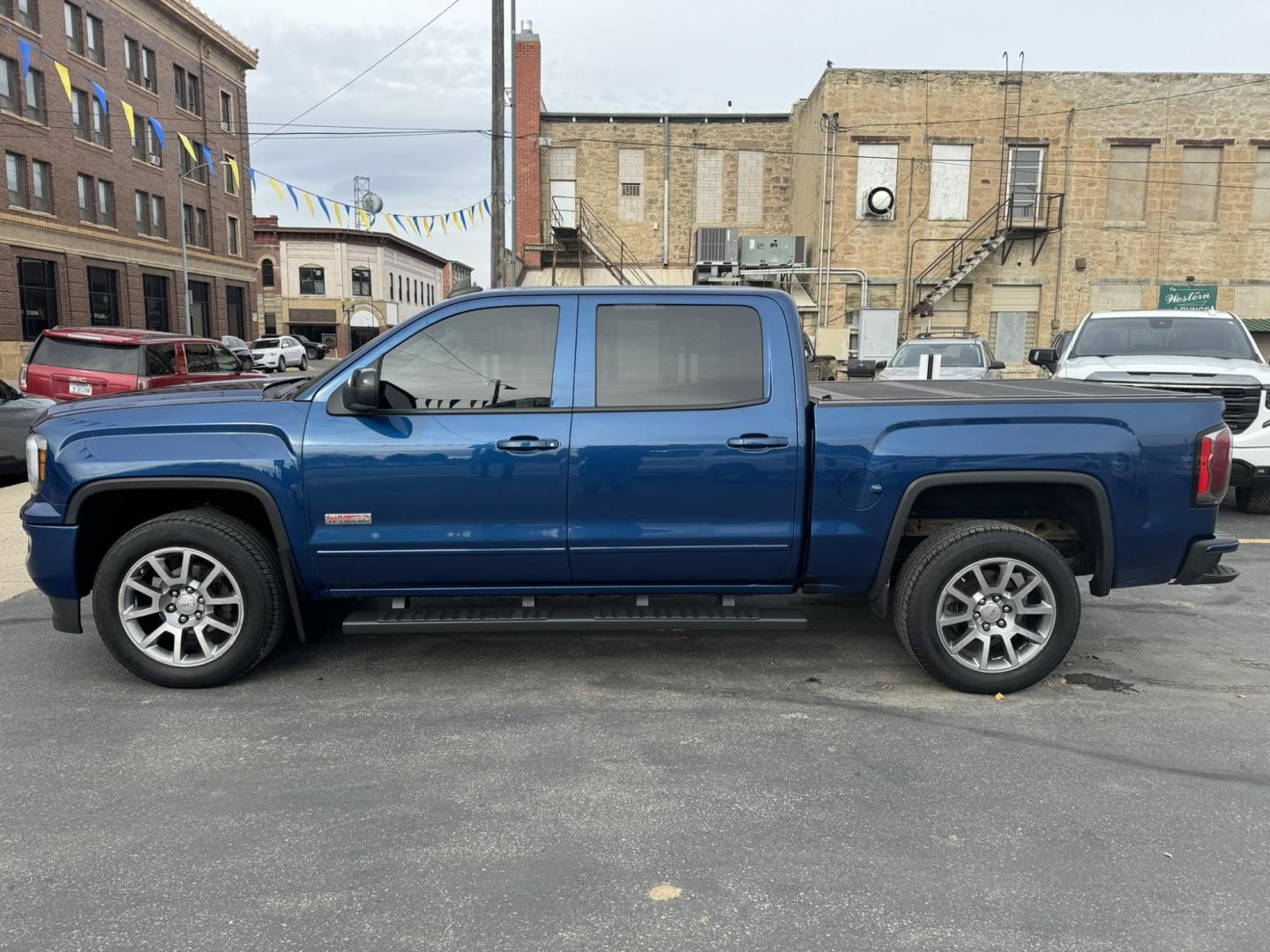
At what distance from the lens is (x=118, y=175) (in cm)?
3544

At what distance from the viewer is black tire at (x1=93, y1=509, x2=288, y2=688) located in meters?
4.17

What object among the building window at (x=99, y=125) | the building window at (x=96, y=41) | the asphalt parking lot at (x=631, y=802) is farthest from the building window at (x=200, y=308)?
the asphalt parking lot at (x=631, y=802)

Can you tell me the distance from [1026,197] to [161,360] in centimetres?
2513

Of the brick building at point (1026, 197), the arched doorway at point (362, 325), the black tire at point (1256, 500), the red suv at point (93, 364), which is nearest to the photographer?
the black tire at point (1256, 500)

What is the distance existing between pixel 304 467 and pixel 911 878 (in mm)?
3007

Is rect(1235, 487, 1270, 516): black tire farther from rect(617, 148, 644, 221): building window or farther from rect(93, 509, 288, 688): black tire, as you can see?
rect(617, 148, 644, 221): building window

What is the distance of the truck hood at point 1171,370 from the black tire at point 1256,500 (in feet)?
3.77

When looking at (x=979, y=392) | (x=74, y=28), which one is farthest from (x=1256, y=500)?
(x=74, y=28)

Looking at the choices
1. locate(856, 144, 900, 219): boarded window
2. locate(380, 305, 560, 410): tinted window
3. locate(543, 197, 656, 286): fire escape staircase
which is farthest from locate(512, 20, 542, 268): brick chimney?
locate(380, 305, 560, 410): tinted window

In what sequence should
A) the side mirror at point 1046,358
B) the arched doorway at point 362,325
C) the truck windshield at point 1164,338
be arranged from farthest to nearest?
the arched doorway at point 362,325 → the side mirror at point 1046,358 → the truck windshield at point 1164,338

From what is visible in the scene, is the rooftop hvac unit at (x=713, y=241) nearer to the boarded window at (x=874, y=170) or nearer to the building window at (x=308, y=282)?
the boarded window at (x=874, y=170)

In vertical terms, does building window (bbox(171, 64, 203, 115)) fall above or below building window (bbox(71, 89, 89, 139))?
above

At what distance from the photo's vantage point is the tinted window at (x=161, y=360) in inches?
439

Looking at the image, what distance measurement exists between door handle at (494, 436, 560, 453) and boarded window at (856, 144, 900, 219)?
2575 cm
